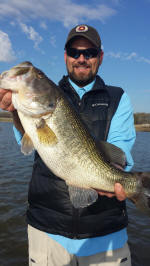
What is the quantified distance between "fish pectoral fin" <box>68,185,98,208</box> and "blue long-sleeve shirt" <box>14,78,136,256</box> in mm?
711

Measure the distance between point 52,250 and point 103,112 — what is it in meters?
2.38

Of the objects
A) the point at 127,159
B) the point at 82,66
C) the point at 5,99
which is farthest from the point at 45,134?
the point at 82,66

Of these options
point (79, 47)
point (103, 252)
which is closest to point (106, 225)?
point (103, 252)

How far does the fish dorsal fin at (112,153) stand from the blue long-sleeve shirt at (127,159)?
0.83 feet

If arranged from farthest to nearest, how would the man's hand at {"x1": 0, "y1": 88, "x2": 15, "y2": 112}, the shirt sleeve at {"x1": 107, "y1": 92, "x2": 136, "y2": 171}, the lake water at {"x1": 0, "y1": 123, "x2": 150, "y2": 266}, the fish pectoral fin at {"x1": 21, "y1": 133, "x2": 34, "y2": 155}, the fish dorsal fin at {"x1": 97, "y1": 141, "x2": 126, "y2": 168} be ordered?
1. the lake water at {"x1": 0, "y1": 123, "x2": 150, "y2": 266}
2. the shirt sleeve at {"x1": 107, "y1": 92, "x2": 136, "y2": 171}
3. the fish dorsal fin at {"x1": 97, "y1": 141, "x2": 126, "y2": 168}
4. the fish pectoral fin at {"x1": 21, "y1": 133, "x2": 34, "y2": 155}
5. the man's hand at {"x1": 0, "y1": 88, "x2": 15, "y2": 112}

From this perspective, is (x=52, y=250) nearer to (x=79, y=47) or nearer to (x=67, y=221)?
(x=67, y=221)

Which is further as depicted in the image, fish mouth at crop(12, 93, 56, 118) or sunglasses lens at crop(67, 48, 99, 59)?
sunglasses lens at crop(67, 48, 99, 59)

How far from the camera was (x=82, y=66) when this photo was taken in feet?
13.0

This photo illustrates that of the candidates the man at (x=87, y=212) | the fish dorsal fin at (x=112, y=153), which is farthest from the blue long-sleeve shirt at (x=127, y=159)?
the fish dorsal fin at (x=112, y=153)

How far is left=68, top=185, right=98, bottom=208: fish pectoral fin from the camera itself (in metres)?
3.00

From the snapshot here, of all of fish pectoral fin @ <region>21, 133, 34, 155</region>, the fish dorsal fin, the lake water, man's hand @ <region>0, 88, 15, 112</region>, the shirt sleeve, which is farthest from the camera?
the lake water

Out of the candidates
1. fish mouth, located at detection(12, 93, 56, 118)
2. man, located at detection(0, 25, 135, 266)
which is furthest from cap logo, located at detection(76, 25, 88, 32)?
fish mouth, located at detection(12, 93, 56, 118)

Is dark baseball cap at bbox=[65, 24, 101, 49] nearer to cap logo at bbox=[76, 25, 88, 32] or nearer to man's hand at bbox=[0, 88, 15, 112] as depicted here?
cap logo at bbox=[76, 25, 88, 32]

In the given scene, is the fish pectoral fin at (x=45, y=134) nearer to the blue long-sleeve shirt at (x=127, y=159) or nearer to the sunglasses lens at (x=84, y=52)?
the blue long-sleeve shirt at (x=127, y=159)
